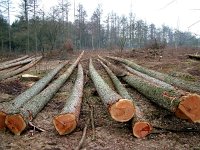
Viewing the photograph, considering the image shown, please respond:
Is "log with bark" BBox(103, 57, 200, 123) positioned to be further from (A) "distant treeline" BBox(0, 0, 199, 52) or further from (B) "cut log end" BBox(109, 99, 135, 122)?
(A) "distant treeline" BBox(0, 0, 199, 52)

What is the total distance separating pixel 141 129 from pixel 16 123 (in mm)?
2874

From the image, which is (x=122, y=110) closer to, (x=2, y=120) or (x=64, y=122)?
(x=64, y=122)

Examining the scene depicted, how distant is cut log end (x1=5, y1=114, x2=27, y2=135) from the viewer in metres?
7.24

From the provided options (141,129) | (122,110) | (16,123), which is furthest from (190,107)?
(16,123)

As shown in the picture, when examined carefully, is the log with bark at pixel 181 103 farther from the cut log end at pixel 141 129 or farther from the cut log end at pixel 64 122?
the cut log end at pixel 64 122

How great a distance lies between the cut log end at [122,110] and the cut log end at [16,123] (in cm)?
208

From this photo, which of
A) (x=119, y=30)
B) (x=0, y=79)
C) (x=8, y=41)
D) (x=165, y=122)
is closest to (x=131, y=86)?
(x=165, y=122)

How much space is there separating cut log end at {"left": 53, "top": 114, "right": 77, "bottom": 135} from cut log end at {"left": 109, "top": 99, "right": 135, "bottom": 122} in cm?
94

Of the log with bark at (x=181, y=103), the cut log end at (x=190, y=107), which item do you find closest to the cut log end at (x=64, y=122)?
the log with bark at (x=181, y=103)

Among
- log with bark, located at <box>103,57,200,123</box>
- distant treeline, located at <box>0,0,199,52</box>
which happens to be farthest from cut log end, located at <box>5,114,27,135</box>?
distant treeline, located at <box>0,0,199,52</box>

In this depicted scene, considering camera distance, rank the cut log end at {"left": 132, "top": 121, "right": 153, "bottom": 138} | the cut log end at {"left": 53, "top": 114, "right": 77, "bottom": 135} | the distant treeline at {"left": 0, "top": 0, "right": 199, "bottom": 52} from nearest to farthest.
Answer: the cut log end at {"left": 132, "top": 121, "right": 153, "bottom": 138} → the cut log end at {"left": 53, "top": 114, "right": 77, "bottom": 135} → the distant treeline at {"left": 0, "top": 0, "right": 199, "bottom": 52}

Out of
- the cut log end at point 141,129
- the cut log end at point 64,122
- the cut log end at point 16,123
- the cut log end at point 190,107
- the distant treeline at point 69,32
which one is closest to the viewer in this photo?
the cut log end at point 190,107

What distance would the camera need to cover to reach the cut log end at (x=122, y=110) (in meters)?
7.21

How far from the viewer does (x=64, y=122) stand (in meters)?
7.12
